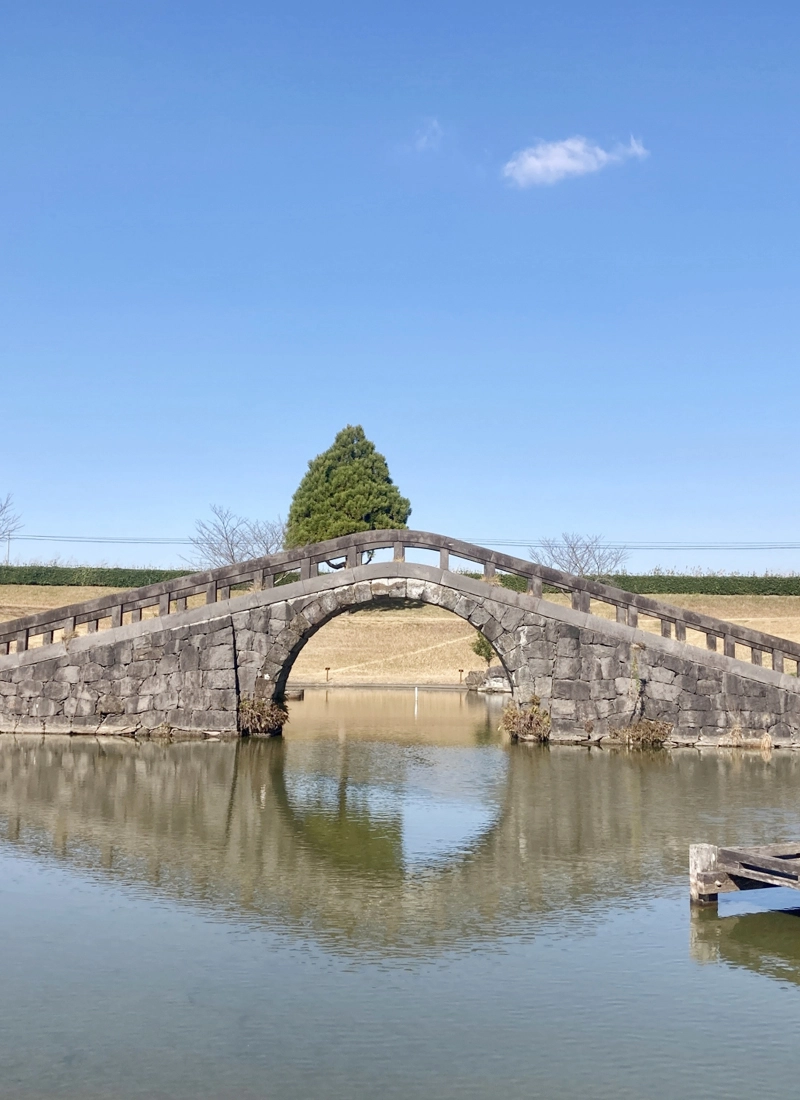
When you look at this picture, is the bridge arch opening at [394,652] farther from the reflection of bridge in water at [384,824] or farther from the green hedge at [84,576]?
the reflection of bridge in water at [384,824]

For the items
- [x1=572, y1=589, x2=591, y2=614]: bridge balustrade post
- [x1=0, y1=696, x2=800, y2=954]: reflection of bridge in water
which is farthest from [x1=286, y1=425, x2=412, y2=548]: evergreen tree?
[x1=0, y1=696, x2=800, y2=954]: reflection of bridge in water

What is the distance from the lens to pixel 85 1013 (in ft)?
25.0

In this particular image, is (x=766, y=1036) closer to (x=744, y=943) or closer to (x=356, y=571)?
(x=744, y=943)

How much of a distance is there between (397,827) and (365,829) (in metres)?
0.43

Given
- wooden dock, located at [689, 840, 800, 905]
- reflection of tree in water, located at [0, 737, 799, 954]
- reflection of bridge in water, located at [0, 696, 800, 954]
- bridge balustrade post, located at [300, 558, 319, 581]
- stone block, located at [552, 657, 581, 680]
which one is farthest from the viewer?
bridge balustrade post, located at [300, 558, 319, 581]

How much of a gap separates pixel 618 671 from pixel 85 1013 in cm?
1701

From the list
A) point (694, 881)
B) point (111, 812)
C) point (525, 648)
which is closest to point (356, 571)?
point (525, 648)

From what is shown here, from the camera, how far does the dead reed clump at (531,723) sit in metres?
23.5

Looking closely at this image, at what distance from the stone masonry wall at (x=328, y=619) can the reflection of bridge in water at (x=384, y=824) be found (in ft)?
3.82

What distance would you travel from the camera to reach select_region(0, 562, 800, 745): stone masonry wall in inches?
911

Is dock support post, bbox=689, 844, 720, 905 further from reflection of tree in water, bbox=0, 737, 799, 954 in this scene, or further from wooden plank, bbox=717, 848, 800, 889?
reflection of tree in water, bbox=0, 737, 799, 954

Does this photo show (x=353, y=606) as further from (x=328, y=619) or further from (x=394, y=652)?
(x=394, y=652)

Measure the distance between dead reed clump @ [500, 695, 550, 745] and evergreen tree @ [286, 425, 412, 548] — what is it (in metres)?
31.2

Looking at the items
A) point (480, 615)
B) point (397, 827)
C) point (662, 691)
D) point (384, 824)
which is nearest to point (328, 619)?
point (480, 615)
